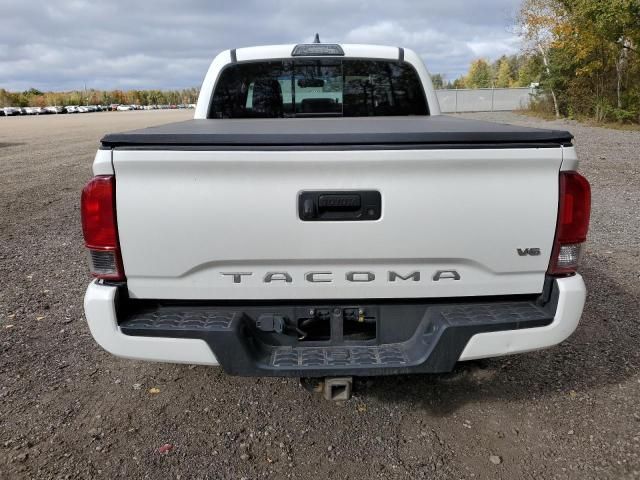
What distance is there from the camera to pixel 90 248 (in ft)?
7.80

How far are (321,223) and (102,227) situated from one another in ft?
3.20

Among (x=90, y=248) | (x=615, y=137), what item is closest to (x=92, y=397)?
(x=90, y=248)

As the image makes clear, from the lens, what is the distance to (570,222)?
2.37 m

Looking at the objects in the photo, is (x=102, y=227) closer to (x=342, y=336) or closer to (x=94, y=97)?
(x=342, y=336)

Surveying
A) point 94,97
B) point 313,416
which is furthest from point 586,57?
point 94,97

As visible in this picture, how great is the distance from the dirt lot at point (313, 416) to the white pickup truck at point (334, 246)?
2.07ft

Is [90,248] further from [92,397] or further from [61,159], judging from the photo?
[61,159]

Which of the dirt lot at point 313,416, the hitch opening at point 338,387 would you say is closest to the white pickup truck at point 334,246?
the hitch opening at point 338,387

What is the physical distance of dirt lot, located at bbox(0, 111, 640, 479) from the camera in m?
2.64

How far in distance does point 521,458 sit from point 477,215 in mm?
1323

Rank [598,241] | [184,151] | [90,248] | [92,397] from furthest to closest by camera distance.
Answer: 1. [598,241]
2. [92,397]
3. [90,248]
4. [184,151]

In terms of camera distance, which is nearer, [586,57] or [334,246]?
[334,246]

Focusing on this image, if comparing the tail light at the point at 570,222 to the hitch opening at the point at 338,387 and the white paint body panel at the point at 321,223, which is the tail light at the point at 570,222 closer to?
the white paint body panel at the point at 321,223

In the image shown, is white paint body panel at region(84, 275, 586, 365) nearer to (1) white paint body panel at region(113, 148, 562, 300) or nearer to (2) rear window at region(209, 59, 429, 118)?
(1) white paint body panel at region(113, 148, 562, 300)
